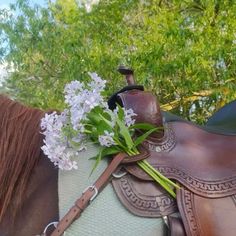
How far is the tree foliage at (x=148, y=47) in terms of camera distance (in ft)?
12.0

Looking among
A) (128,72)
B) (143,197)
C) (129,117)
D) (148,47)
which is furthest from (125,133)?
(148,47)

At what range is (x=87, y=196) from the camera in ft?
3.97

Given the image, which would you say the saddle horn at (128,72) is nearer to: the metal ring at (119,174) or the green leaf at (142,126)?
the green leaf at (142,126)

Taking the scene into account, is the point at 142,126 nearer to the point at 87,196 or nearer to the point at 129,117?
the point at 129,117

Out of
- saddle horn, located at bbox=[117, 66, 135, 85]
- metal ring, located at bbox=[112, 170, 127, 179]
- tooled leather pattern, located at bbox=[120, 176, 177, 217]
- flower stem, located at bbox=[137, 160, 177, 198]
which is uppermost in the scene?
saddle horn, located at bbox=[117, 66, 135, 85]

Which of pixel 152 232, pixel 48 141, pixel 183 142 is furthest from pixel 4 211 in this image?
pixel 183 142

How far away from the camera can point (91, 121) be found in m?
1.28

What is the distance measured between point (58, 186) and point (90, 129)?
18 centimetres

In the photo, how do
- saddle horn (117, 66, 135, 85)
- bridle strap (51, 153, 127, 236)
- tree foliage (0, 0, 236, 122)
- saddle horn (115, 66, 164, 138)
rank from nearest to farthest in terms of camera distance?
bridle strap (51, 153, 127, 236), saddle horn (115, 66, 164, 138), saddle horn (117, 66, 135, 85), tree foliage (0, 0, 236, 122)

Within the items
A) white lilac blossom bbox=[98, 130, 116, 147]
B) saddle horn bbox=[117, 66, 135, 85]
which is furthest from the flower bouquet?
saddle horn bbox=[117, 66, 135, 85]

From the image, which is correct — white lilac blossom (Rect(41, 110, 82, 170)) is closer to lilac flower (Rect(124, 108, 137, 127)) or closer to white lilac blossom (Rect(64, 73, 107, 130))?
white lilac blossom (Rect(64, 73, 107, 130))

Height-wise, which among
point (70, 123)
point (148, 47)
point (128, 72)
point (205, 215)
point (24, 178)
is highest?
point (148, 47)

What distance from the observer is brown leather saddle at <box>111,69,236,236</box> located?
1230 mm

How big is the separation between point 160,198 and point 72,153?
0.27 m
